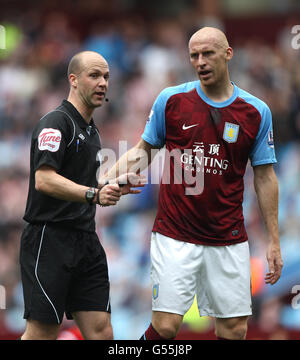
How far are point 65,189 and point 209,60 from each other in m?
1.37

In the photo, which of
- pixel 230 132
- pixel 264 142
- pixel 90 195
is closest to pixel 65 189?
pixel 90 195

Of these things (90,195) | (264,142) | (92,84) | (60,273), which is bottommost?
(60,273)

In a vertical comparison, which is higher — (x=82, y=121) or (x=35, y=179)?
(x=82, y=121)

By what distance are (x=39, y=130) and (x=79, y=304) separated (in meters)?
1.31

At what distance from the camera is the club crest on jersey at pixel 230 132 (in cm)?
567

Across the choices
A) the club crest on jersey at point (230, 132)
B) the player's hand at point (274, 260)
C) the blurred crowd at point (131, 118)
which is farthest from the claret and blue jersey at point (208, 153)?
the blurred crowd at point (131, 118)

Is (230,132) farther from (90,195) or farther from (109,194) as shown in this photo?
(90,195)

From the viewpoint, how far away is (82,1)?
1498 cm

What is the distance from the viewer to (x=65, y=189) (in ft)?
17.4

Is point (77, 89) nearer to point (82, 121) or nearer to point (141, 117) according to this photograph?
point (82, 121)

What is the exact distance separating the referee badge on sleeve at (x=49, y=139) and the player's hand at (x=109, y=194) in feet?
1.45

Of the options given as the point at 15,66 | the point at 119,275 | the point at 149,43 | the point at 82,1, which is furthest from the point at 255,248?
the point at 82,1

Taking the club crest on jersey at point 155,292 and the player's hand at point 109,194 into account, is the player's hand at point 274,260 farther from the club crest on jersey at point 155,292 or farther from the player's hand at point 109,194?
the player's hand at point 109,194

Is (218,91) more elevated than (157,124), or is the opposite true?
(218,91)
